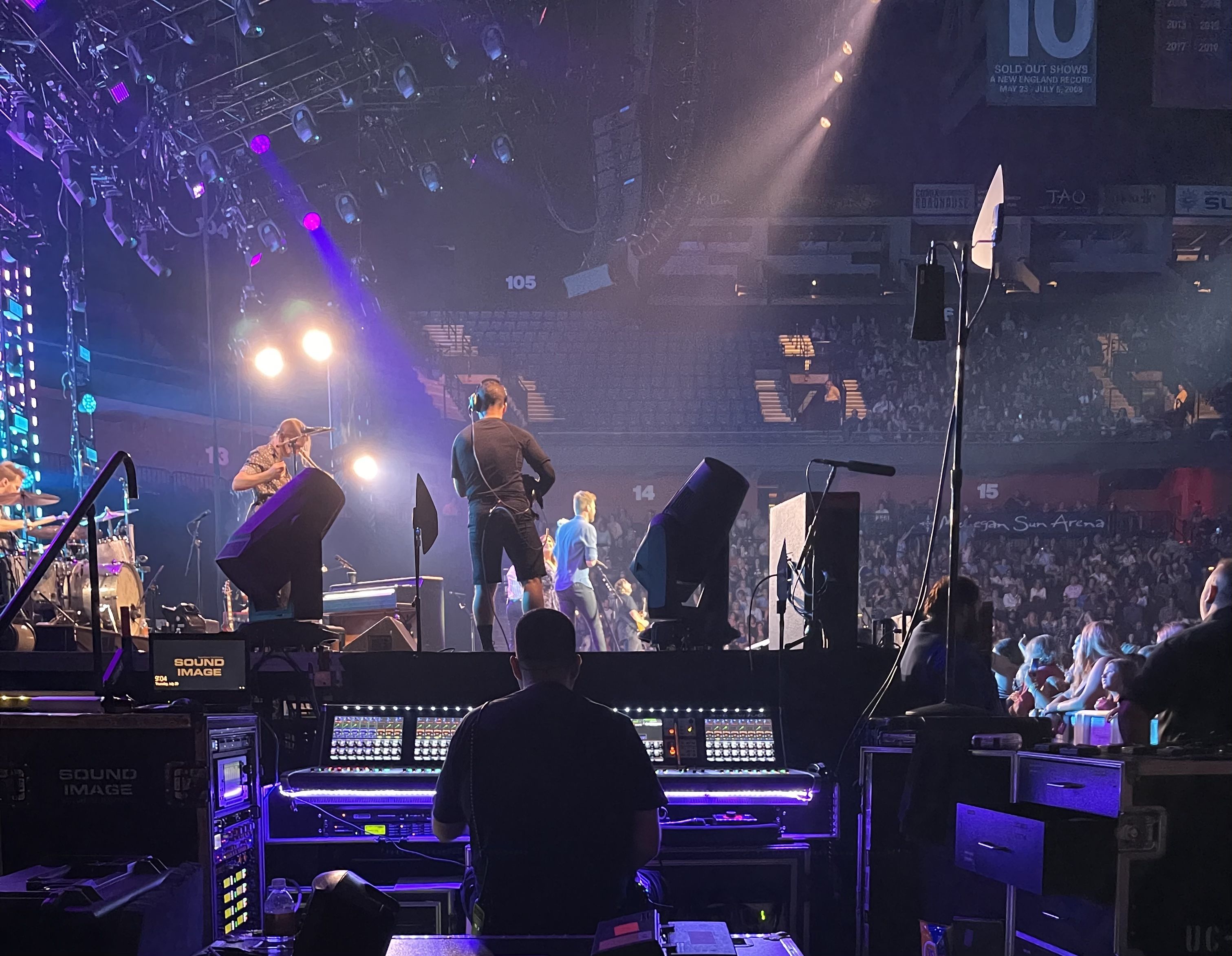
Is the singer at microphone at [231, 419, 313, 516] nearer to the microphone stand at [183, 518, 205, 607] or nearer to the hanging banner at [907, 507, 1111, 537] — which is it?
the microphone stand at [183, 518, 205, 607]

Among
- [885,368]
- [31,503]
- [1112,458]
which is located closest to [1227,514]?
[1112,458]

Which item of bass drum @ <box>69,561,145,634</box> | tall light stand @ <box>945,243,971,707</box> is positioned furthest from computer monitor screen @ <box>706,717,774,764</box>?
bass drum @ <box>69,561,145,634</box>

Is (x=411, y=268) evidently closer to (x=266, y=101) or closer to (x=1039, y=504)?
(x=266, y=101)

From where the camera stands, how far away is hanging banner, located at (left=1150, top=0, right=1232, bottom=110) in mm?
9414

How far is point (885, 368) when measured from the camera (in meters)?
16.8

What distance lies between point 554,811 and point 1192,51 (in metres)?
11.6

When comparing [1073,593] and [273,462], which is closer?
[273,462]

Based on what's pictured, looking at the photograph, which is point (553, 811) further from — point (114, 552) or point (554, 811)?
point (114, 552)

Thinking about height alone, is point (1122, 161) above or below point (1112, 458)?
above

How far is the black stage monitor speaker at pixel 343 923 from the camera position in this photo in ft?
5.43

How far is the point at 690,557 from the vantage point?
3689 millimetres

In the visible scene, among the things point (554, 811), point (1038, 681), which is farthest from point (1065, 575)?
point (554, 811)

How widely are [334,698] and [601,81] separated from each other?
10568mm

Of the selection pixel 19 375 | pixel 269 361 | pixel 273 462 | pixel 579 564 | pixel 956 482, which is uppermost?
pixel 269 361
